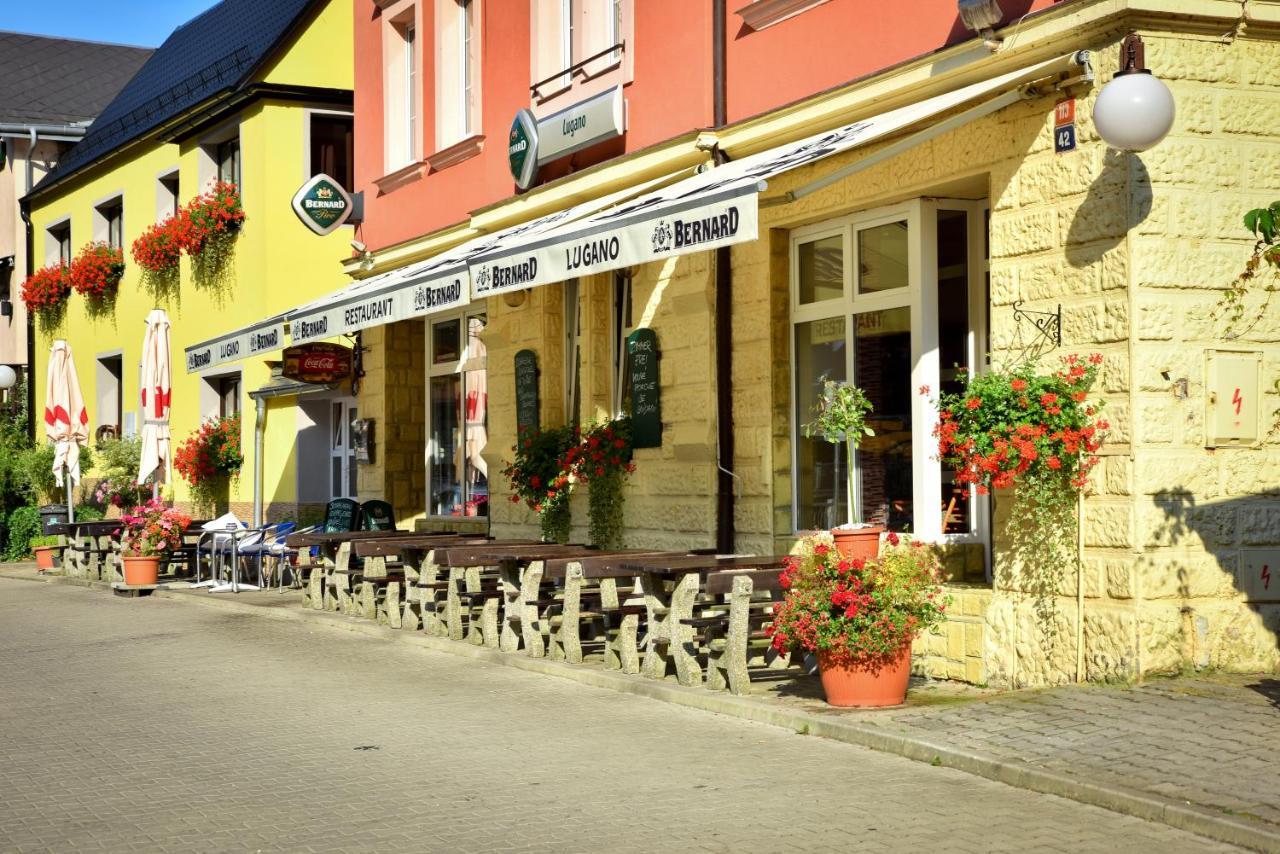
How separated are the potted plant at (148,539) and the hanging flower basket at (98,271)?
8.67m

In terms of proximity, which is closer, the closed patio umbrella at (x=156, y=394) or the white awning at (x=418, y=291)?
the white awning at (x=418, y=291)

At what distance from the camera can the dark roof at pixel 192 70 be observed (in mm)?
22797

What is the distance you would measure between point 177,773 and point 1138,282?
530 cm

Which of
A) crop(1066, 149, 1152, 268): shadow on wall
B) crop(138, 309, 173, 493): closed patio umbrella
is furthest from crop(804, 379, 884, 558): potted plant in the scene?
crop(138, 309, 173, 493): closed patio umbrella

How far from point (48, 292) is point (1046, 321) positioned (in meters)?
24.7

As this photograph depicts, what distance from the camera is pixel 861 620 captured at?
8.48 metres

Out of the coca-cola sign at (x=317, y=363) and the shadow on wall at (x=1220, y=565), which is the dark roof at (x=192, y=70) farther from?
the shadow on wall at (x=1220, y=565)

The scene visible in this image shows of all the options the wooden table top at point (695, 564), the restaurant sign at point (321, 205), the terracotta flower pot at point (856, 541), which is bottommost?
the wooden table top at point (695, 564)

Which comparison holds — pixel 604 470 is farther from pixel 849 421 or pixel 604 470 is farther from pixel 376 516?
pixel 376 516

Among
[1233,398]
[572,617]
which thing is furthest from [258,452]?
[1233,398]

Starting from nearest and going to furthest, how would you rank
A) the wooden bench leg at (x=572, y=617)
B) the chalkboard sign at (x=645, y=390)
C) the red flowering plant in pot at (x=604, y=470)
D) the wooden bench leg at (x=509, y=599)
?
the wooden bench leg at (x=572, y=617) < the wooden bench leg at (x=509, y=599) < the chalkboard sign at (x=645, y=390) < the red flowering plant in pot at (x=604, y=470)

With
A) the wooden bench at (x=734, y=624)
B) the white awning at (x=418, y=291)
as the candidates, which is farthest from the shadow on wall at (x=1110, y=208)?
the white awning at (x=418, y=291)

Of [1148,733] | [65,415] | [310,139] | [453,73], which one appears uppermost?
[310,139]

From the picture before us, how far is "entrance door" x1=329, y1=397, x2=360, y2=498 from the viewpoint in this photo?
21.3 metres
